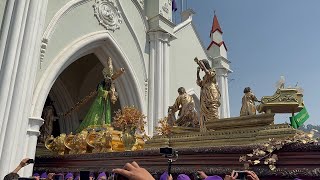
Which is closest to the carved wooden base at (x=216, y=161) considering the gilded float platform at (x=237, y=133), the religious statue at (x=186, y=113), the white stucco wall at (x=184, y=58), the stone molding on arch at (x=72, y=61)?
the gilded float platform at (x=237, y=133)

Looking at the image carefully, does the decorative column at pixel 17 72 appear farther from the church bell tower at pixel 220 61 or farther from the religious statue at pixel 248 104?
the church bell tower at pixel 220 61

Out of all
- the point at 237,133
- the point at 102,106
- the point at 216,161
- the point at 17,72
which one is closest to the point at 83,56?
the point at 102,106

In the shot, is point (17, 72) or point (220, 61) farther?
point (220, 61)

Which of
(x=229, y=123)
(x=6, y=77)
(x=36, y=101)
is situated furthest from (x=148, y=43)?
(x=229, y=123)

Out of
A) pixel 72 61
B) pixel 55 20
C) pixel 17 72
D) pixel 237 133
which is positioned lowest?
pixel 237 133

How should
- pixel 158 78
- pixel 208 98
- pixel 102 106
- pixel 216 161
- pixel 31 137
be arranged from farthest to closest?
pixel 158 78 < pixel 102 106 < pixel 31 137 < pixel 208 98 < pixel 216 161

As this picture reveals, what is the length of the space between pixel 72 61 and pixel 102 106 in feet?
9.81

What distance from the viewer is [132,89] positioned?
12.9 metres

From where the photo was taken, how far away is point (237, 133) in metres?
4.59

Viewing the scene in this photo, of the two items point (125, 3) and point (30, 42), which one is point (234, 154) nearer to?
point (30, 42)

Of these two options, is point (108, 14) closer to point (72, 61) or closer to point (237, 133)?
point (72, 61)

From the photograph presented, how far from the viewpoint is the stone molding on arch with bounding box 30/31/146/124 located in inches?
371

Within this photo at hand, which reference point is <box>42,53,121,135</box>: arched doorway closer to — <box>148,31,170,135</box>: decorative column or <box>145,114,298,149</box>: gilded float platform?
<box>148,31,170,135</box>: decorative column

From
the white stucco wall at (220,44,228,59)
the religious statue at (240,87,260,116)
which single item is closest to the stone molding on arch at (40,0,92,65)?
the religious statue at (240,87,260,116)
